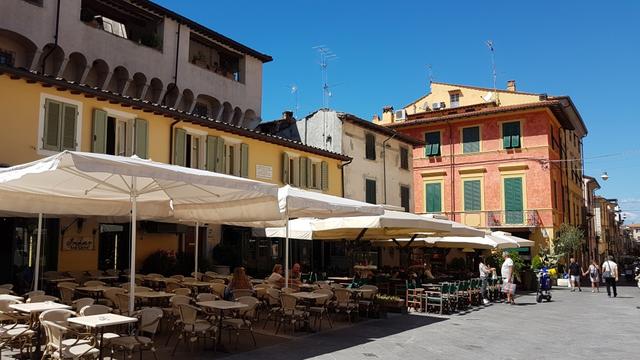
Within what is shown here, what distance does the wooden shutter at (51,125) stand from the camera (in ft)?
41.2

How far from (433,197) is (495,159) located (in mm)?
4551

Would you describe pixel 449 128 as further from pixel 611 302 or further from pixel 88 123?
pixel 88 123

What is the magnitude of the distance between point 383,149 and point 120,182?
19.4m

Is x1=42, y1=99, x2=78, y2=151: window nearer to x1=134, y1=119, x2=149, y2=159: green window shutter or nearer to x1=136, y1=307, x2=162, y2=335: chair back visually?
x1=134, y1=119, x2=149, y2=159: green window shutter

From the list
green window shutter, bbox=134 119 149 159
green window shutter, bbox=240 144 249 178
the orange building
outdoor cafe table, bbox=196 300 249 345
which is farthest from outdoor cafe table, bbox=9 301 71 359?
the orange building

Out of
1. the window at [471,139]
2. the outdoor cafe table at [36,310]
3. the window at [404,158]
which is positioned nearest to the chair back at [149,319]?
the outdoor cafe table at [36,310]

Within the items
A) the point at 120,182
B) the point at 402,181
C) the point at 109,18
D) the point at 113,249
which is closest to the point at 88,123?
the point at 113,249

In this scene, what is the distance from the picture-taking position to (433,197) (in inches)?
1352

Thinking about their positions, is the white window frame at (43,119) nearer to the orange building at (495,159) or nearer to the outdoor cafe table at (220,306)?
the outdoor cafe table at (220,306)

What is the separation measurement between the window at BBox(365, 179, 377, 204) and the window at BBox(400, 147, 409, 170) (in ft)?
10.6

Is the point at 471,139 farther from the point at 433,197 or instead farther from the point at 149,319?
the point at 149,319

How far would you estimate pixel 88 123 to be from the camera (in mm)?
13492

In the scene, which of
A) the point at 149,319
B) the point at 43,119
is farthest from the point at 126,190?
the point at 43,119

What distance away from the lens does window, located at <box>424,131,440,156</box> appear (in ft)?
113
